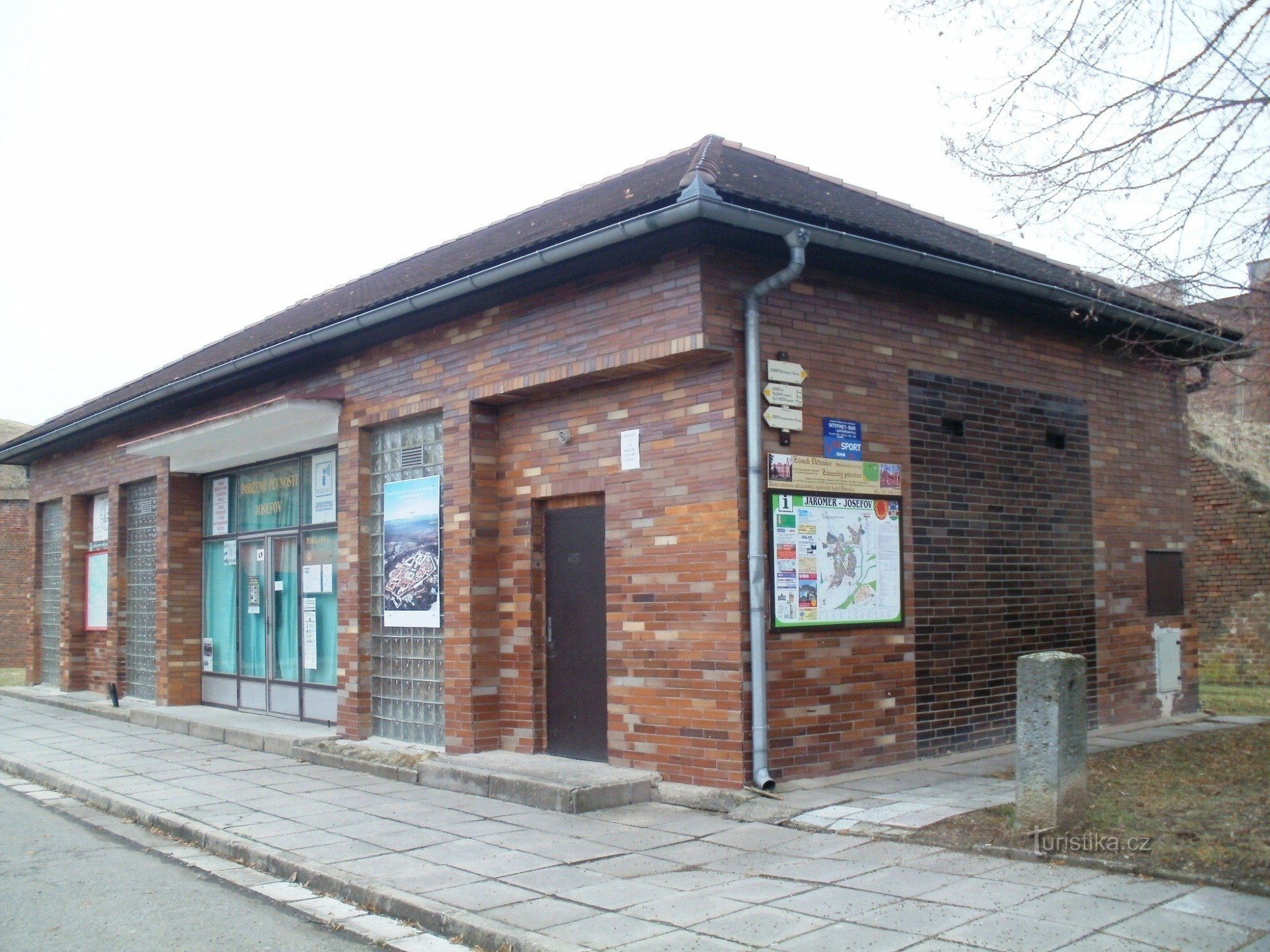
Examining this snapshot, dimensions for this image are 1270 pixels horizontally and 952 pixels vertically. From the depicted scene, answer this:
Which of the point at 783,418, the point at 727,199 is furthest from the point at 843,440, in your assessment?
the point at 727,199

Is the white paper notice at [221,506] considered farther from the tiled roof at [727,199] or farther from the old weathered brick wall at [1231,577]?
the old weathered brick wall at [1231,577]

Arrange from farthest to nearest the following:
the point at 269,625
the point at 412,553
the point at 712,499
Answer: the point at 269,625
the point at 412,553
the point at 712,499

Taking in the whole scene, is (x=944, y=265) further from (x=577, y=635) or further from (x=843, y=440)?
(x=577, y=635)

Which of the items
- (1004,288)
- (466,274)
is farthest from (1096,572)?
(466,274)

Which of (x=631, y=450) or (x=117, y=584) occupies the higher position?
(x=631, y=450)

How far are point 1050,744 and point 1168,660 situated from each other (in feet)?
21.3

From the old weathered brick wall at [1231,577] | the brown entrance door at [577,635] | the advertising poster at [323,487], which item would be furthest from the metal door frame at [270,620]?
the old weathered brick wall at [1231,577]

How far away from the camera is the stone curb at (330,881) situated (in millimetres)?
5324

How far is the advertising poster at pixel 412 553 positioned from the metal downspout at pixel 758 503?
3.82 m

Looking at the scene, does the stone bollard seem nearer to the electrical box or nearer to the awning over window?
the electrical box

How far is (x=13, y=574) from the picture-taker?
90.1ft

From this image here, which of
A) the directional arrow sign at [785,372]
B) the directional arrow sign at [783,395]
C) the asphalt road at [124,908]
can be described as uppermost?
the directional arrow sign at [785,372]

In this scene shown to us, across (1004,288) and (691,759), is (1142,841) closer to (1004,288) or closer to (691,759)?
(691,759)

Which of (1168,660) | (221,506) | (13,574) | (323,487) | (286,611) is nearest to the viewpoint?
(1168,660)
